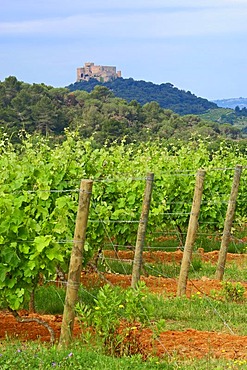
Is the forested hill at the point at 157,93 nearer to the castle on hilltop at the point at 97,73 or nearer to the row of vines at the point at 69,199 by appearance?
the castle on hilltop at the point at 97,73

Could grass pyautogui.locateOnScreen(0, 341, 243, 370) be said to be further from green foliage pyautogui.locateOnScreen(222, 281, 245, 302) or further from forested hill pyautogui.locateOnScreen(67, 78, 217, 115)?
forested hill pyautogui.locateOnScreen(67, 78, 217, 115)

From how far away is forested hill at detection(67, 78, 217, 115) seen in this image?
88.1m

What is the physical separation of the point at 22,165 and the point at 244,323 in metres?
3.32

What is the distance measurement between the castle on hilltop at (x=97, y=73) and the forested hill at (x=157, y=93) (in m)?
2.19

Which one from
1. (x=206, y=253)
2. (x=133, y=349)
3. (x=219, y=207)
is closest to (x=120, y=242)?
(x=206, y=253)

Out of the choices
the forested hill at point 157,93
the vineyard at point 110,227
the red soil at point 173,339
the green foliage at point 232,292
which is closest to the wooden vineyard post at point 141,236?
the vineyard at point 110,227

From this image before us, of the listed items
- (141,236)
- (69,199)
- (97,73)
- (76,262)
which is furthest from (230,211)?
(97,73)

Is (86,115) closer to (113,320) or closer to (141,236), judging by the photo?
(141,236)

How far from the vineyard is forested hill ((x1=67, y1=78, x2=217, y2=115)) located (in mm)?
71514

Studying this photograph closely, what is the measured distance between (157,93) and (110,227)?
82306 millimetres

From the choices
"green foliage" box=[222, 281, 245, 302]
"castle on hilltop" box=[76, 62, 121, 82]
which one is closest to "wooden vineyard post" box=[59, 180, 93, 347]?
"green foliage" box=[222, 281, 245, 302]

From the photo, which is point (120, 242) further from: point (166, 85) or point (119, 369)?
point (166, 85)

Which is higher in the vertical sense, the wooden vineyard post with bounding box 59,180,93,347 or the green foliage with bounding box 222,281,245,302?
the wooden vineyard post with bounding box 59,180,93,347

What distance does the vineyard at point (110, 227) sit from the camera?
20.2 ft
